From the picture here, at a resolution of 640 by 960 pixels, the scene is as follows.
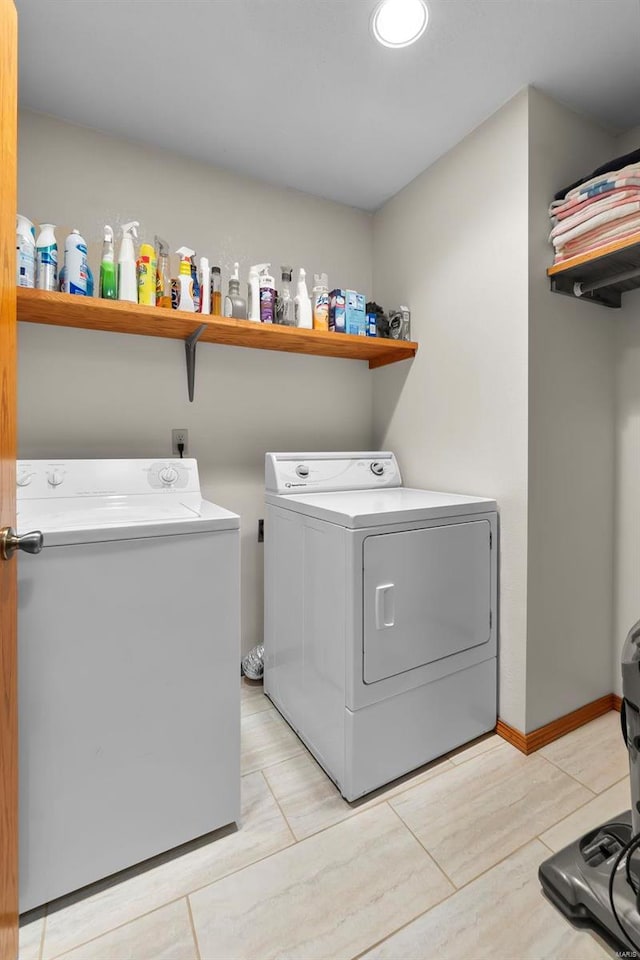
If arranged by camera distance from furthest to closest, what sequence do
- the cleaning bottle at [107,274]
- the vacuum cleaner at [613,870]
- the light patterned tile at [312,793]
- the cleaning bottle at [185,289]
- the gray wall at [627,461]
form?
1. the gray wall at [627,461]
2. the cleaning bottle at [185,289]
3. the cleaning bottle at [107,274]
4. the light patterned tile at [312,793]
5. the vacuum cleaner at [613,870]

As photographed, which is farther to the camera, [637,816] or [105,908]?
[105,908]

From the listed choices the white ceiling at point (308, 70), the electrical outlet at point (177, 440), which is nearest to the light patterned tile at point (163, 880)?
the electrical outlet at point (177, 440)

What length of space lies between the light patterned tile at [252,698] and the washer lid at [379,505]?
91 cm

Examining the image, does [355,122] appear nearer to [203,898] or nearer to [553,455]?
[553,455]

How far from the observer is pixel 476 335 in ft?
6.00

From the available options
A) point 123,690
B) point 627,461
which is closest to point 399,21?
point 627,461

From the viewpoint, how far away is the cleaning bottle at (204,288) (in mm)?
1754

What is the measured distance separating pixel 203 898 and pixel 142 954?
6.4 inches

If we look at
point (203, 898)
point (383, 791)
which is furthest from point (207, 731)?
point (383, 791)

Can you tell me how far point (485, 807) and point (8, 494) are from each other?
1623 mm

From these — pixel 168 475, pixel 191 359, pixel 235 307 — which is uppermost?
pixel 235 307

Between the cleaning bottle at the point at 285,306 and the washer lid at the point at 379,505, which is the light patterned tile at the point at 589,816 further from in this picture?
the cleaning bottle at the point at 285,306

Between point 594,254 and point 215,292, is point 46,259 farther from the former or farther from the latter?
point 594,254

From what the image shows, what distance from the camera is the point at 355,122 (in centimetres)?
180
